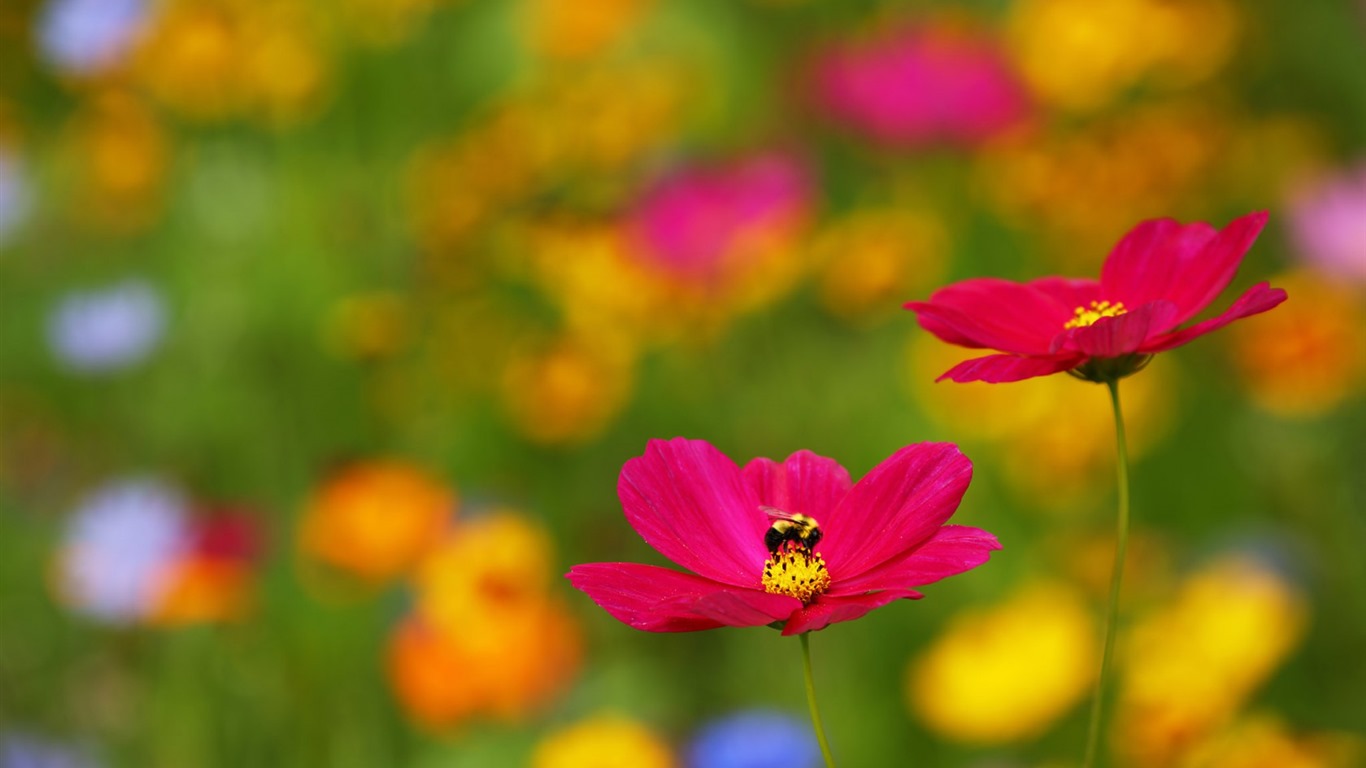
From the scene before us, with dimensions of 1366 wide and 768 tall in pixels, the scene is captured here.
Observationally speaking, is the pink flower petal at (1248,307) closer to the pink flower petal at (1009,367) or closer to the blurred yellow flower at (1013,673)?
the pink flower petal at (1009,367)

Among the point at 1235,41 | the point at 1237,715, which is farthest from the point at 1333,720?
the point at 1235,41

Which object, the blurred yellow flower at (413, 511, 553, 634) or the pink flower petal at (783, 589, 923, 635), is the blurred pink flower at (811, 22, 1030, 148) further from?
the pink flower petal at (783, 589, 923, 635)

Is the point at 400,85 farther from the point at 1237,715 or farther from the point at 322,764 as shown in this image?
the point at 1237,715

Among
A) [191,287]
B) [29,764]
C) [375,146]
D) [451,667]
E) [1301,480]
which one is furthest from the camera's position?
[375,146]

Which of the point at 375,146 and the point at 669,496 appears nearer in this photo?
the point at 669,496

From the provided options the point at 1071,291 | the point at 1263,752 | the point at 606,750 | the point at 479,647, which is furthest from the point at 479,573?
the point at 1071,291

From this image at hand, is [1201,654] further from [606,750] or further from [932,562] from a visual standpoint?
[932,562]

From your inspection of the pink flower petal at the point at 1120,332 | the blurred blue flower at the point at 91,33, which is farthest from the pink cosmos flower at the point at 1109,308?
the blurred blue flower at the point at 91,33

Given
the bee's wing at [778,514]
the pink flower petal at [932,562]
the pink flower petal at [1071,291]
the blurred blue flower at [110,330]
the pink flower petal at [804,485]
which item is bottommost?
the pink flower petal at [932,562]
